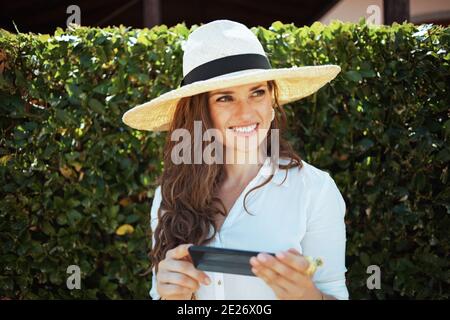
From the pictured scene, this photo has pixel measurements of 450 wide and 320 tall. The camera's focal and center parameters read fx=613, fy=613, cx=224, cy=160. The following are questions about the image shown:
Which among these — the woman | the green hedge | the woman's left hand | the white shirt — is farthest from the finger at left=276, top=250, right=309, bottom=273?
the green hedge

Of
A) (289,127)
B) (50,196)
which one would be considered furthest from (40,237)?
(289,127)

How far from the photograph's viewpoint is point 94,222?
140 inches

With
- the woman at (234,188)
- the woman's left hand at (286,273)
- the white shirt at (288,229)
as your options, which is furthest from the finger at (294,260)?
the white shirt at (288,229)

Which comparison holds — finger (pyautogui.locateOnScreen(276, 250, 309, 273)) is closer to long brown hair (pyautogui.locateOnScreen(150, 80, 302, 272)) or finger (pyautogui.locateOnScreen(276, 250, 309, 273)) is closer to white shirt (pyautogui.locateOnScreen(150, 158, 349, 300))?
white shirt (pyautogui.locateOnScreen(150, 158, 349, 300))

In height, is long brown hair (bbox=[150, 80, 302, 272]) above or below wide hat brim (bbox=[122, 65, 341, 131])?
below

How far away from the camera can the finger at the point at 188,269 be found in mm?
1912

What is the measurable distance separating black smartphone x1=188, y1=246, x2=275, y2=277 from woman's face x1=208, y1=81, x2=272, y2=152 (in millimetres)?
457

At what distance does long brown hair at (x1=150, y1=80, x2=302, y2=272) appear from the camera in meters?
2.13

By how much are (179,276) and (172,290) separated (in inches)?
2.3

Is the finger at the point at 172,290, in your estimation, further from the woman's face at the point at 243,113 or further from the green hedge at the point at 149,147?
the green hedge at the point at 149,147

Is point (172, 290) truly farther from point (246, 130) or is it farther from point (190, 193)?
point (246, 130)

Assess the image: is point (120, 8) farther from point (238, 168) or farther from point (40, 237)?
point (238, 168)

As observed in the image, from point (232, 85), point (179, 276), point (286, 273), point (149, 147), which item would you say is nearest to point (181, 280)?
point (179, 276)

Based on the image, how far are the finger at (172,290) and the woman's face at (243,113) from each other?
514 mm
